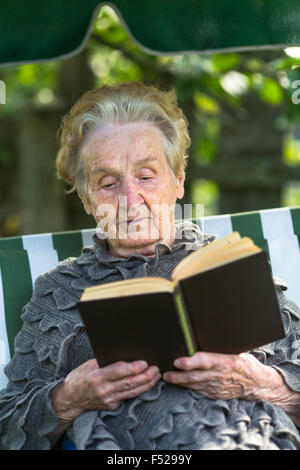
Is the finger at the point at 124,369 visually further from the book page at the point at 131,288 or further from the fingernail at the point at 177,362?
the book page at the point at 131,288

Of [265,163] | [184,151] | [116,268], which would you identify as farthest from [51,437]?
[265,163]

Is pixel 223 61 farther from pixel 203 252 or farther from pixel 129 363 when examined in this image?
pixel 129 363

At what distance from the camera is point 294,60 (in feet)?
15.5

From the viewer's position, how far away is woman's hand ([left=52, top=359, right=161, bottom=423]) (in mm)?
2285

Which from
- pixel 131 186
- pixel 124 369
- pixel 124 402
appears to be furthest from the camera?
pixel 131 186

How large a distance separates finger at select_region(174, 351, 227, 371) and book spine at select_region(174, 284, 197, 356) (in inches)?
1.5

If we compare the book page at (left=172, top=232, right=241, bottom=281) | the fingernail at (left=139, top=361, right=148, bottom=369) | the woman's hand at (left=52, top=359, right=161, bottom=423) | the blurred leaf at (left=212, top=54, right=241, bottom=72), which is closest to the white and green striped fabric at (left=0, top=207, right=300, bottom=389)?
the woman's hand at (left=52, top=359, right=161, bottom=423)

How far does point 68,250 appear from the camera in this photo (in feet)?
11.1

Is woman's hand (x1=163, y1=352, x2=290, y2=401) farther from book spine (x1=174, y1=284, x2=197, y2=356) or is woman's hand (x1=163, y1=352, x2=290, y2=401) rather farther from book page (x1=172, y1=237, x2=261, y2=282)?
book page (x1=172, y1=237, x2=261, y2=282)

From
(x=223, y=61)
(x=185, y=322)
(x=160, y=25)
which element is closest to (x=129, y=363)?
(x=185, y=322)

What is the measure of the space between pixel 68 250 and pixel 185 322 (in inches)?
52.4

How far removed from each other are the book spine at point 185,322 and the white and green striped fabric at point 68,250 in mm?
1106

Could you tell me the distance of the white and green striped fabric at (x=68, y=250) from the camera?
3.15 m
